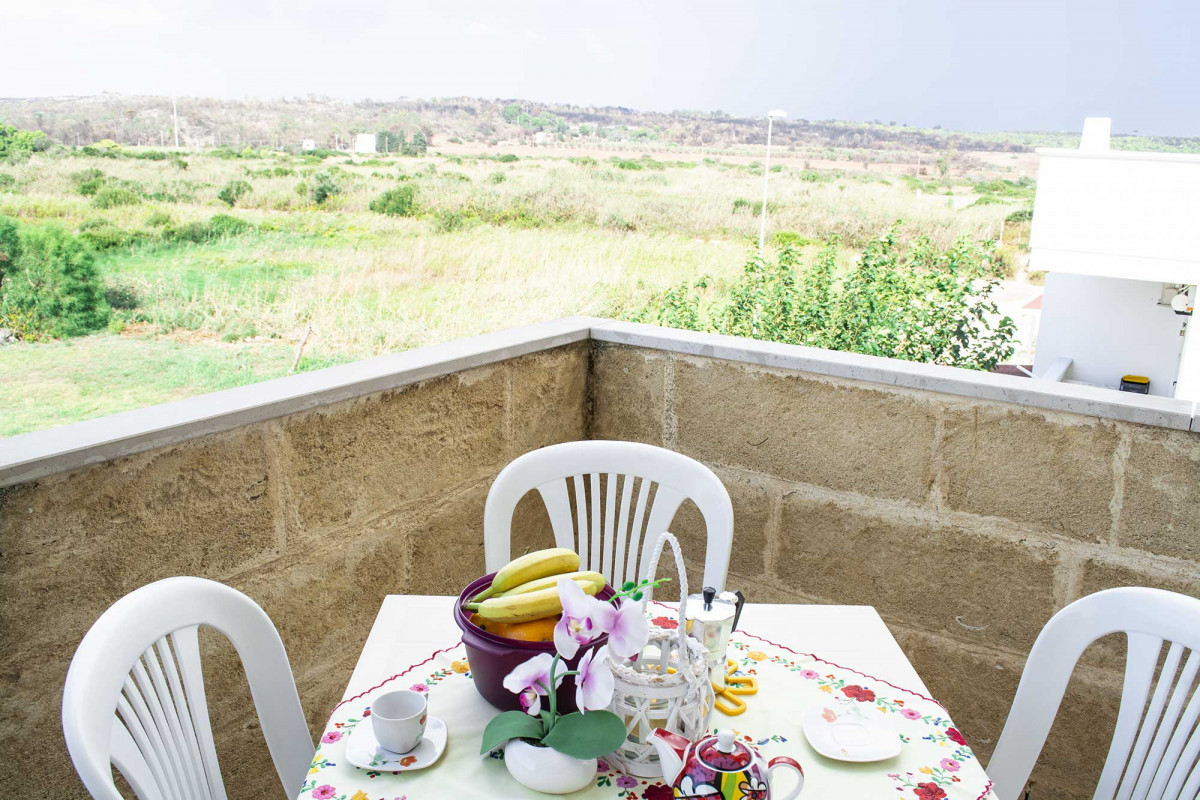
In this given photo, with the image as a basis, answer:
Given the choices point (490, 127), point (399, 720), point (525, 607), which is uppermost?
point (490, 127)

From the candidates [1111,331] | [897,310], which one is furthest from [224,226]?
[1111,331]

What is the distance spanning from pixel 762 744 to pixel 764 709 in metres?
0.07

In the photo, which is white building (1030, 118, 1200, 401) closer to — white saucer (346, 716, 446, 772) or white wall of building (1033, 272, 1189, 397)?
white wall of building (1033, 272, 1189, 397)

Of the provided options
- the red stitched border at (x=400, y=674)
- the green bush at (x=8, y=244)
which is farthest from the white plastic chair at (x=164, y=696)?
the green bush at (x=8, y=244)

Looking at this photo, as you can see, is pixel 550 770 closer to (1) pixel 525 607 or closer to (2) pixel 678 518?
(1) pixel 525 607

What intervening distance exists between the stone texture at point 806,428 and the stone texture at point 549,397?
257mm

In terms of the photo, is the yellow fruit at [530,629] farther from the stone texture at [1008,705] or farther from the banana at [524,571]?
the stone texture at [1008,705]

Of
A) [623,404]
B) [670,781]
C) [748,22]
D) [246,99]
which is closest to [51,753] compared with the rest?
[670,781]

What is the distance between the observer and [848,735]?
100cm

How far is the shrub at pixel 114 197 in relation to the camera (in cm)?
1123

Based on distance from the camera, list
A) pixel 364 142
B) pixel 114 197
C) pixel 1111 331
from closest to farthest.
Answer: pixel 1111 331
pixel 114 197
pixel 364 142

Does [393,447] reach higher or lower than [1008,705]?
higher

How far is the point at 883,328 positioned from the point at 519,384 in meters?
5.92

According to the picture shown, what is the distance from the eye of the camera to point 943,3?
1683cm
